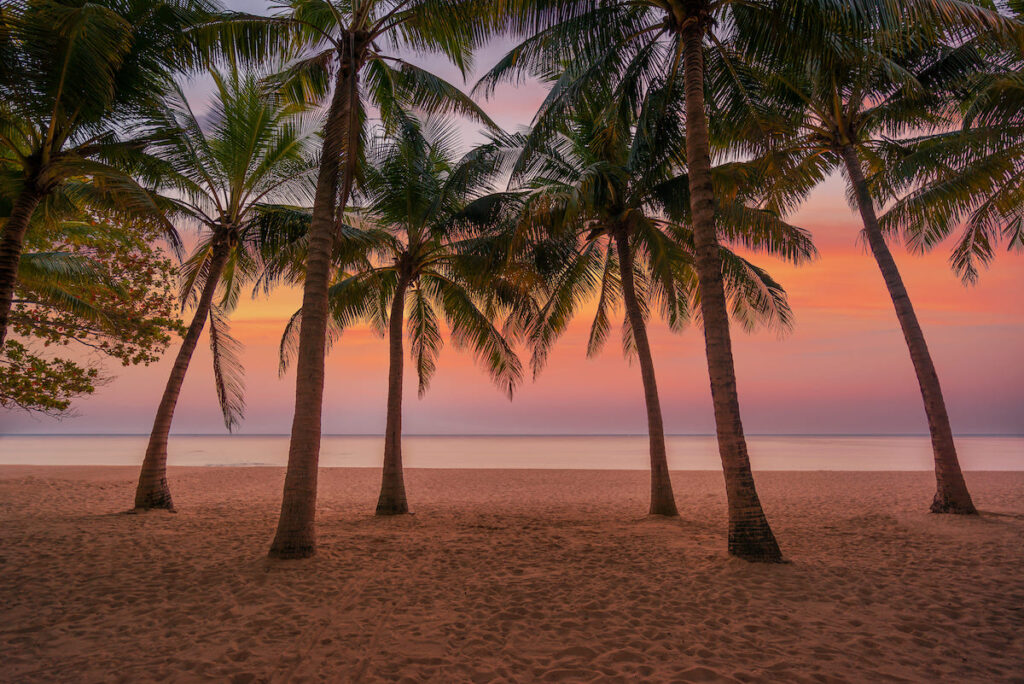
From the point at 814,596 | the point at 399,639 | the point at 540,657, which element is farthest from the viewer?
the point at 814,596

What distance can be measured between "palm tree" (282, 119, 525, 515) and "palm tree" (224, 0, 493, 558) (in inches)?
67.7

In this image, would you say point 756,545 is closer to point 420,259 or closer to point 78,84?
point 420,259

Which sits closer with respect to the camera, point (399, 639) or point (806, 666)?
point (806, 666)

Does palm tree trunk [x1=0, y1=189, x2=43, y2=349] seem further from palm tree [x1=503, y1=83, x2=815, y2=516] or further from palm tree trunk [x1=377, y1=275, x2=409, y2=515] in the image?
palm tree [x1=503, y1=83, x2=815, y2=516]

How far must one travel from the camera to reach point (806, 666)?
3.55 meters

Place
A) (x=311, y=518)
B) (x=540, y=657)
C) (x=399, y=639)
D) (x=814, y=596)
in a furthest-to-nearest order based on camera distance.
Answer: (x=311, y=518), (x=814, y=596), (x=399, y=639), (x=540, y=657)

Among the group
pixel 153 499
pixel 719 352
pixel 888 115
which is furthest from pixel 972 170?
pixel 153 499

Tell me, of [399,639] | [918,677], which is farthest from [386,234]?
[918,677]

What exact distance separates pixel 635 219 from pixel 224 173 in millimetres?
8426

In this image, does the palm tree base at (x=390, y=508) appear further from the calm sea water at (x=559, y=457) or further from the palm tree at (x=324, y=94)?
the calm sea water at (x=559, y=457)

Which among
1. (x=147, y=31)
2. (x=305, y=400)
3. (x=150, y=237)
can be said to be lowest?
(x=305, y=400)

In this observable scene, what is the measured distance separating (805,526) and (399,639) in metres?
7.48

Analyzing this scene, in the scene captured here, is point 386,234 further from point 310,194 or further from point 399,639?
point 399,639

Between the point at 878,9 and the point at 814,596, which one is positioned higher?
the point at 878,9
